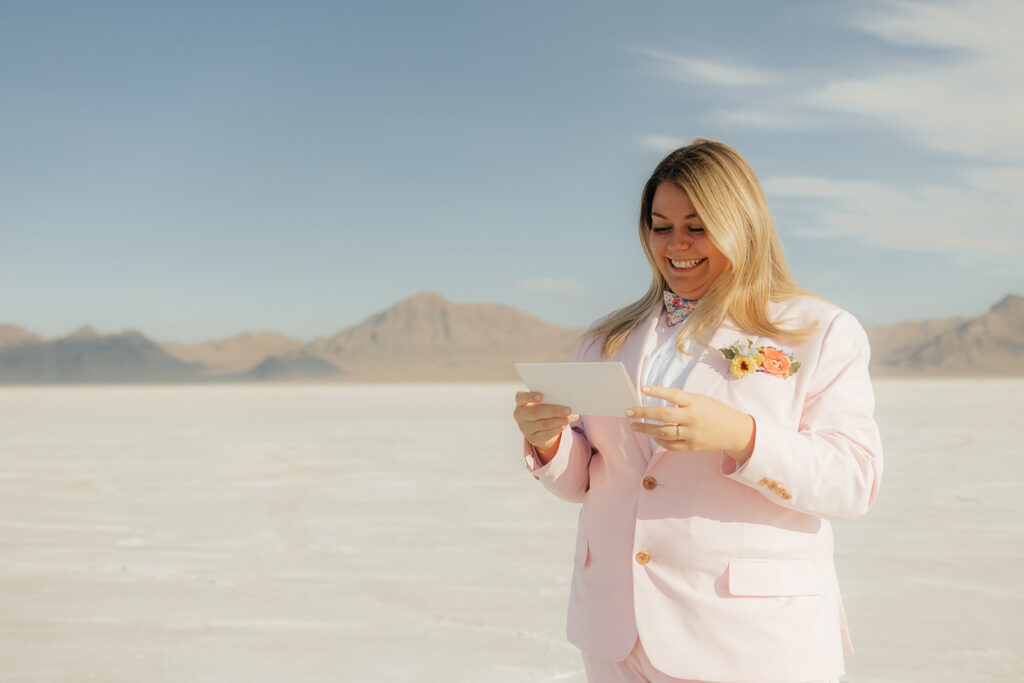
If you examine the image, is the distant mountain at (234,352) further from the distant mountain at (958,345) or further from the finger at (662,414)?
the finger at (662,414)

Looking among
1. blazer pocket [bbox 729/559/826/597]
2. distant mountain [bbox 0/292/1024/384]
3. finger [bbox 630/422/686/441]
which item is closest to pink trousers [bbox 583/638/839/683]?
blazer pocket [bbox 729/559/826/597]

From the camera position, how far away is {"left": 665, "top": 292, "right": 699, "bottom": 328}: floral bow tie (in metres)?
2.09

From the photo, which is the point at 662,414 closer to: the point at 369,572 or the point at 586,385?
the point at 586,385

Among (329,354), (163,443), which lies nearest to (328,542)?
(163,443)

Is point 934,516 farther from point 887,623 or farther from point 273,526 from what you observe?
point 273,526

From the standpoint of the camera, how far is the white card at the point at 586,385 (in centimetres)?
172

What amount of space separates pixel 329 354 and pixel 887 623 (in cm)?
14726

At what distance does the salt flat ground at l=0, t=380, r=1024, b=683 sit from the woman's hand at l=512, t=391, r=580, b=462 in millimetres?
2192

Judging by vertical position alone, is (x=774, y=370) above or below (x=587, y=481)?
above

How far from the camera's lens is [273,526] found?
763 centimetres

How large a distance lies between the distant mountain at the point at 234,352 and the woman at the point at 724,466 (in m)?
150

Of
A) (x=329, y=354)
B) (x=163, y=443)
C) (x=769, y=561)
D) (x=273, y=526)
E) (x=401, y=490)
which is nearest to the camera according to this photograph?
(x=769, y=561)

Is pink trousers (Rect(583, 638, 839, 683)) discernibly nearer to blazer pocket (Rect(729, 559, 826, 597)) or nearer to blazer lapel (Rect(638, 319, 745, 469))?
blazer pocket (Rect(729, 559, 826, 597))

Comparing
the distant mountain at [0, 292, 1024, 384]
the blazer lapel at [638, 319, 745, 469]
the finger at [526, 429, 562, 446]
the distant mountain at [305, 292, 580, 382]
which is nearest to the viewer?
the blazer lapel at [638, 319, 745, 469]
